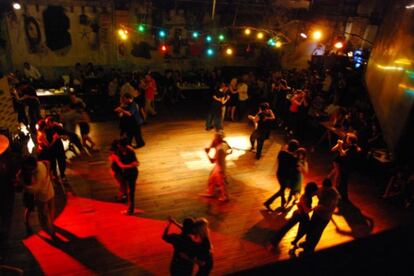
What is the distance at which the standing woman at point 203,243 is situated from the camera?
11.5ft

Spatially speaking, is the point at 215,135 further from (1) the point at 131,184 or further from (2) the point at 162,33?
(2) the point at 162,33

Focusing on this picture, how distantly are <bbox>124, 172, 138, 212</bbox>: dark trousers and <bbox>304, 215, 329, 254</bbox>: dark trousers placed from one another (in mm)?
2880

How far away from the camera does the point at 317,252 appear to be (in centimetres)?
528

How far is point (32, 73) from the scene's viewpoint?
1100 cm

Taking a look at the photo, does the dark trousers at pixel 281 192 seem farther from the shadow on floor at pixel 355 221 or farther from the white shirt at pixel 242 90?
the white shirt at pixel 242 90

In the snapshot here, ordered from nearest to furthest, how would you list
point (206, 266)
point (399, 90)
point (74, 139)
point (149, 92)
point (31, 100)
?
1. point (206, 266)
2. point (399, 90)
3. point (74, 139)
4. point (31, 100)
5. point (149, 92)

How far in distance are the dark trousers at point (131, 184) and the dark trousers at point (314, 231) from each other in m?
2.88

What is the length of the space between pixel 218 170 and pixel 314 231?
77.9 inches

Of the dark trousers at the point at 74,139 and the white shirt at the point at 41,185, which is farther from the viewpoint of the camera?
the dark trousers at the point at 74,139

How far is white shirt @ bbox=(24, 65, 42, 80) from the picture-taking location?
35.8 ft

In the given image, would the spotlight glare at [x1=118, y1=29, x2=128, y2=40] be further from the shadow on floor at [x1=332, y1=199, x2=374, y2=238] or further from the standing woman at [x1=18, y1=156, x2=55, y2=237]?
the shadow on floor at [x1=332, y1=199, x2=374, y2=238]

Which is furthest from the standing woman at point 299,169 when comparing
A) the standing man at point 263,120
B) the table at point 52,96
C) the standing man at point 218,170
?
the table at point 52,96

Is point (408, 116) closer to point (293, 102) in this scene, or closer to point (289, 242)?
point (289, 242)

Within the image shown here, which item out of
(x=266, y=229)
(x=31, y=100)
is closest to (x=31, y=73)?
(x=31, y=100)
